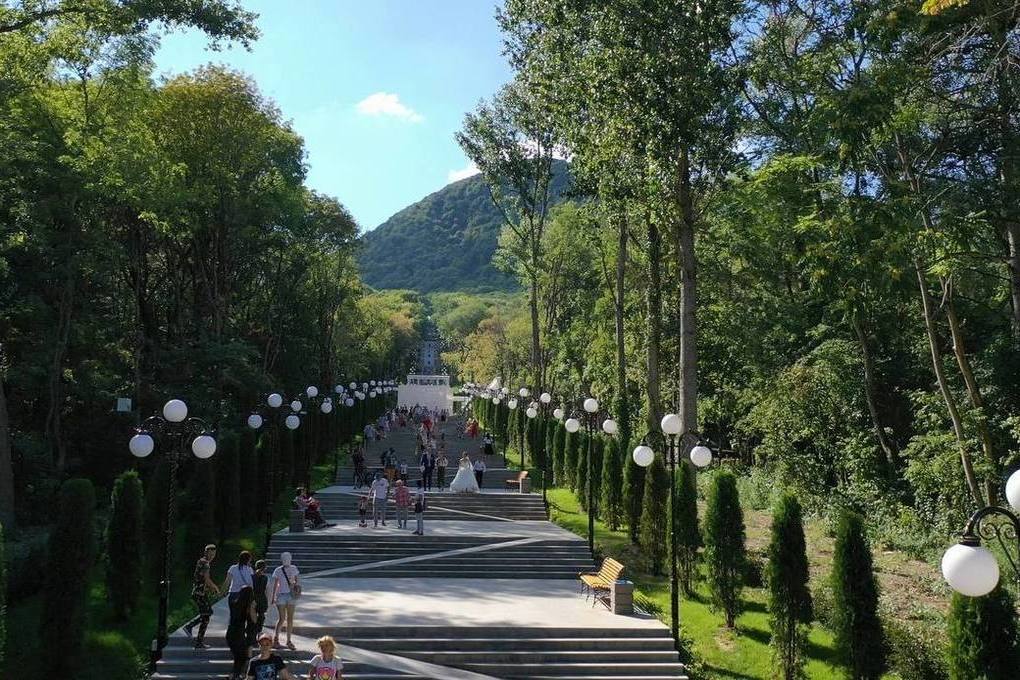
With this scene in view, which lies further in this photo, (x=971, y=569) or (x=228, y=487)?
(x=228, y=487)

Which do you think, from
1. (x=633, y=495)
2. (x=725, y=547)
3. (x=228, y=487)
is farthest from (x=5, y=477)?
(x=725, y=547)

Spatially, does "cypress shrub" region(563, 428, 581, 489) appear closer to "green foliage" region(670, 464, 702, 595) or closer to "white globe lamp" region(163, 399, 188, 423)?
"green foliage" region(670, 464, 702, 595)

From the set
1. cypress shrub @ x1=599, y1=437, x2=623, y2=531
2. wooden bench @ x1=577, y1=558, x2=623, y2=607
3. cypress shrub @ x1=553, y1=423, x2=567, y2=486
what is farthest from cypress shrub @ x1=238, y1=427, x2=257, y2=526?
cypress shrub @ x1=553, y1=423, x2=567, y2=486

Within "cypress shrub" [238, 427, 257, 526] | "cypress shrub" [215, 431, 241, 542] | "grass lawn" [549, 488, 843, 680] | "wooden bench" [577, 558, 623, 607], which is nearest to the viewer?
"grass lawn" [549, 488, 843, 680]

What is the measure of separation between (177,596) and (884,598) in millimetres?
13962

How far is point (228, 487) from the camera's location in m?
21.1

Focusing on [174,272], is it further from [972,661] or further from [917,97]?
[972,661]

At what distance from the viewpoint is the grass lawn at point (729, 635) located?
44.7ft

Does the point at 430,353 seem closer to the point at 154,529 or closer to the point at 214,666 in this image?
the point at 154,529

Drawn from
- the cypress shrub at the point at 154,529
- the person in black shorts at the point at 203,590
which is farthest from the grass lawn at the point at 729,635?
the cypress shrub at the point at 154,529

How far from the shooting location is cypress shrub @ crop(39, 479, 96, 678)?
12.4 m

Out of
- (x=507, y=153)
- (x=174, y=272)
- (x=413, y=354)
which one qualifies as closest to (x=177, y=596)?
(x=174, y=272)

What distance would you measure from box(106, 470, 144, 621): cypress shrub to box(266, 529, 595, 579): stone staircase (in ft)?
15.1

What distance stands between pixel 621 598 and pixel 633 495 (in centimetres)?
616
